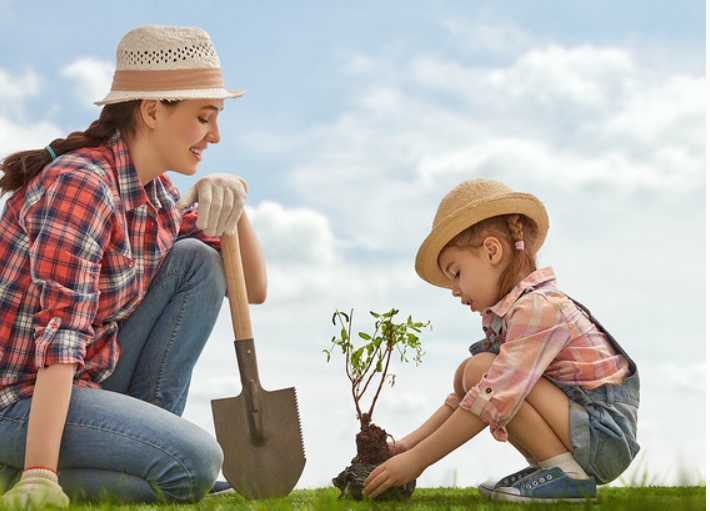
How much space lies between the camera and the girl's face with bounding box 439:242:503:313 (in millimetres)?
3404

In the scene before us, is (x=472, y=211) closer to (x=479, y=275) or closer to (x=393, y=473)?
(x=479, y=275)

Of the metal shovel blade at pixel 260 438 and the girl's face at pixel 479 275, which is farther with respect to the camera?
the metal shovel blade at pixel 260 438

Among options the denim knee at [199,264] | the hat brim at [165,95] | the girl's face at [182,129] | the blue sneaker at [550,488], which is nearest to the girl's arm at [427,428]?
the blue sneaker at [550,488]

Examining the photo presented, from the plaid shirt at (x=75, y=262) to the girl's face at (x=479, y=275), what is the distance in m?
1.28

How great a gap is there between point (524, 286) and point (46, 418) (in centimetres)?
183

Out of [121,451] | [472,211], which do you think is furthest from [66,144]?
[472,211]

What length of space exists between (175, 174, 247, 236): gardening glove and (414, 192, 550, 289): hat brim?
0.81 metres

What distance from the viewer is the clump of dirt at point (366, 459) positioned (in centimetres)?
332

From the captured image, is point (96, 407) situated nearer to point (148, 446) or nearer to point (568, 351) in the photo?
point (148, 446)

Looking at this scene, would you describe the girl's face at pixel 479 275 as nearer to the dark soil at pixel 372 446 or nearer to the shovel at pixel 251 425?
the dark soil at pixel 372 446

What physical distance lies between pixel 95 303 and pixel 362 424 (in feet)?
3.71

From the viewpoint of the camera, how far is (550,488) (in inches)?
126

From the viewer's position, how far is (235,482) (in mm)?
3680

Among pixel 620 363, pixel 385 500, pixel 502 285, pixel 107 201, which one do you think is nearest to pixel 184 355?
pixel 107 201
